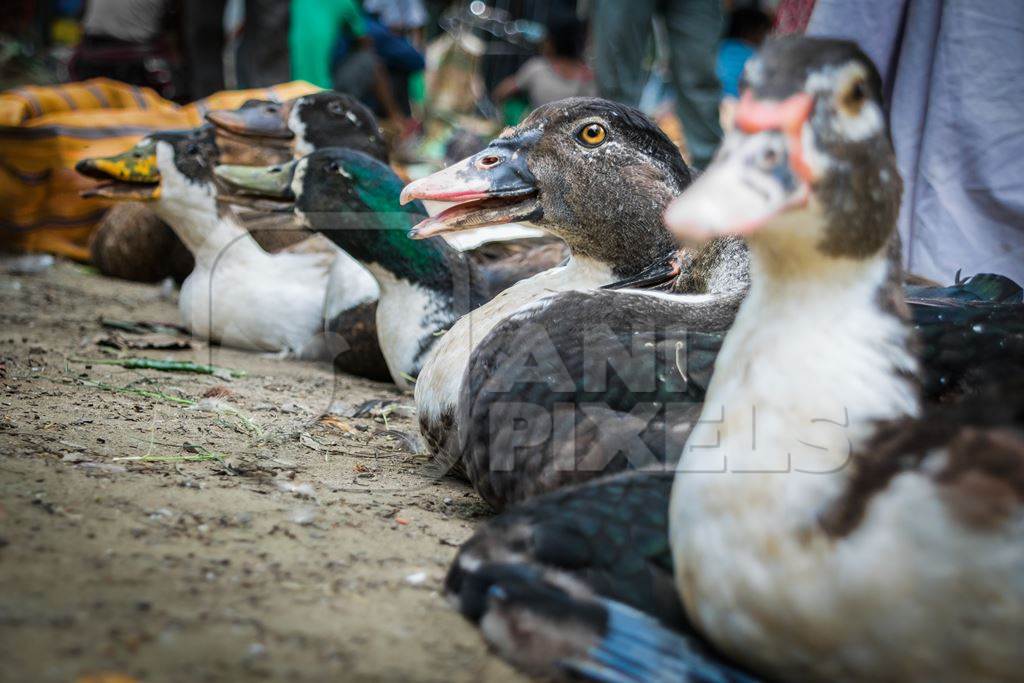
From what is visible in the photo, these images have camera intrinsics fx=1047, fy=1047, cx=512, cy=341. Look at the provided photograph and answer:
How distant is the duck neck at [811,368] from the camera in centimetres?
153

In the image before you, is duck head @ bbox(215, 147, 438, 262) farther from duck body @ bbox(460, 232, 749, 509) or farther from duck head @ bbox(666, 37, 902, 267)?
duck head @ bbox(666, 37, 902, 267)

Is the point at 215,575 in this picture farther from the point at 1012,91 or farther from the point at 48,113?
the point at 48,113

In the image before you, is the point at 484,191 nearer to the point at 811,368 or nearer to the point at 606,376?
the point at 606,376

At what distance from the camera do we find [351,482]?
8.89 feet

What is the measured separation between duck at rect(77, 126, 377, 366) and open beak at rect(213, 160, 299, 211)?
42cm

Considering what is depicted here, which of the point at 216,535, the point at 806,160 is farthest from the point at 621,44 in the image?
the point at 806,160

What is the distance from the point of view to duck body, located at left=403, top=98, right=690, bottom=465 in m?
2.99

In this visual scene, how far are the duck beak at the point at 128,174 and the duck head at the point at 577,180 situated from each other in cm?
247

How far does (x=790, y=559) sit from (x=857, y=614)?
0.11 m

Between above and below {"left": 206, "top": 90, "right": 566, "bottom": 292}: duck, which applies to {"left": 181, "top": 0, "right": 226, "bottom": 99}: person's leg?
above

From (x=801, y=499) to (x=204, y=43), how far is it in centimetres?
785

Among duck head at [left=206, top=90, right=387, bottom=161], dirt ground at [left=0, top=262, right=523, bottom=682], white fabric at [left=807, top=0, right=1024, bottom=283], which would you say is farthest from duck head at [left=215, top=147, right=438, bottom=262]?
white fabric at [left=807, top=0, right=1024, bottom=283]

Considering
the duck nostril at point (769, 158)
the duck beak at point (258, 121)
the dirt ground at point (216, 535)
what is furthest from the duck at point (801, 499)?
the duck beak at point (258, 121)

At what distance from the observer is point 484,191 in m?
2.97
